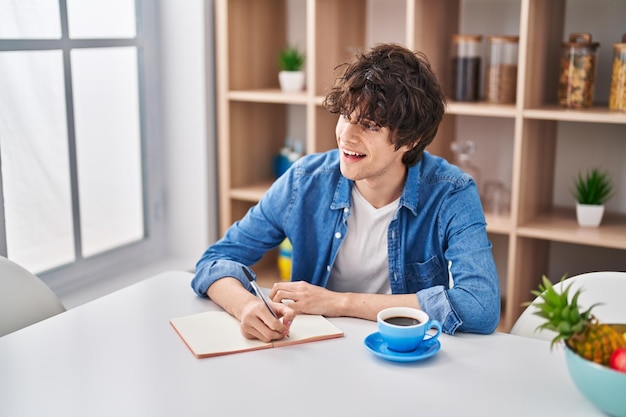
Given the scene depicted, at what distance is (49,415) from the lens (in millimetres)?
1187

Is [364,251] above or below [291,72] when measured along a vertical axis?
below

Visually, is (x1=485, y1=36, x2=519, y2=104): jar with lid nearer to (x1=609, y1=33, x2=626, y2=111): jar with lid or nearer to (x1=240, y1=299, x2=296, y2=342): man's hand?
(x1=609, y1=33, x2=626, y2=111): jar with lid

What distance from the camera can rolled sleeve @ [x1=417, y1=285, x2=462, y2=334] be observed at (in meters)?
1.50

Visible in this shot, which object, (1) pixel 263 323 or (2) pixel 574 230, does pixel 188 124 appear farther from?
(1) pixel 263 323

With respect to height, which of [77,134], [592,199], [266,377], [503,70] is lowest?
[266,377]

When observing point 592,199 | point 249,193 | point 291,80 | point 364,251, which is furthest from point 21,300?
point 592,199

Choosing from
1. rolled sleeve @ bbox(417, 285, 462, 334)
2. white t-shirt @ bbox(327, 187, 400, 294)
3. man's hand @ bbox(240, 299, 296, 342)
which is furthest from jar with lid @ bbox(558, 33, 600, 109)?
man's hand @ bbox(240, 299, 296, 342)

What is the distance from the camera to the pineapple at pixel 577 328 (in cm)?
116

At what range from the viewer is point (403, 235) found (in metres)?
1.77

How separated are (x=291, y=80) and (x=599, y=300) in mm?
1562

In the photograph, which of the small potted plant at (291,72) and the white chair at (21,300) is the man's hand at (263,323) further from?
the small potted plant at (291,72)

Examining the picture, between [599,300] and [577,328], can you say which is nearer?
[577,328]

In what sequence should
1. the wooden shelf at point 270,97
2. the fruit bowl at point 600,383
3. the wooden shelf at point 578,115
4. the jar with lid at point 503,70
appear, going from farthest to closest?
the wooden shelf at point 270,97 → the jar with lid at point 503,70 → the wooden shelf at point 578,115 → the fruit bowl at point 600,383

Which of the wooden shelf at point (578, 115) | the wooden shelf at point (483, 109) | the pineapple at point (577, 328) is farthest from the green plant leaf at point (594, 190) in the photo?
the pineapple at point (577, 328)
